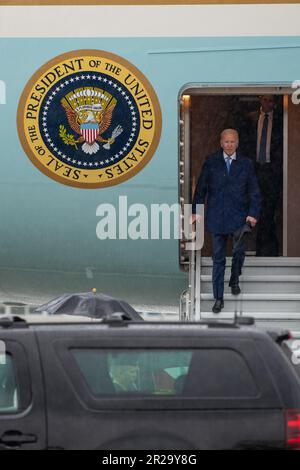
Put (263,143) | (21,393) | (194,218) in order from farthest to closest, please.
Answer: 1. (263,143)
2. (194,218)
3. (21,393)

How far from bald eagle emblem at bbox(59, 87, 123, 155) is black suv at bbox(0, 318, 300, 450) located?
5229 millimetres

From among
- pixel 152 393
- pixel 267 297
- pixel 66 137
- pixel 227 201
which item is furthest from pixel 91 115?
pixel 152 393

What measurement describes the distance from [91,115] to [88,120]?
0.20 ft

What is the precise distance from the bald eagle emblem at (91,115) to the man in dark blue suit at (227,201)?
3.65 ft

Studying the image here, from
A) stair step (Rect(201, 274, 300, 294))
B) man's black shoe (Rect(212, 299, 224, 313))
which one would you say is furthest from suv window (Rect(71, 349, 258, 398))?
stair step (Rect(201, 274, 300, 294))

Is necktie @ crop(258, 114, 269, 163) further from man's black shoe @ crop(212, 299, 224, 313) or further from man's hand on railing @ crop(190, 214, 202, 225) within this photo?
man's black shoe @ crop(212, 299, 224, 313)

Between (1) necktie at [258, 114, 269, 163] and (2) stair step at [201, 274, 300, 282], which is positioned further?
(1) necktie at [258, 114, 269, 163]

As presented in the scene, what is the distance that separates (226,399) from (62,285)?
5.60 m

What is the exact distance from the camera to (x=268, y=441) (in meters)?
6.48

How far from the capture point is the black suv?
255 inches

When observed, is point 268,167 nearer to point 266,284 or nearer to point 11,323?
point 266,284

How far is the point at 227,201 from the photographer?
39.1 feet
